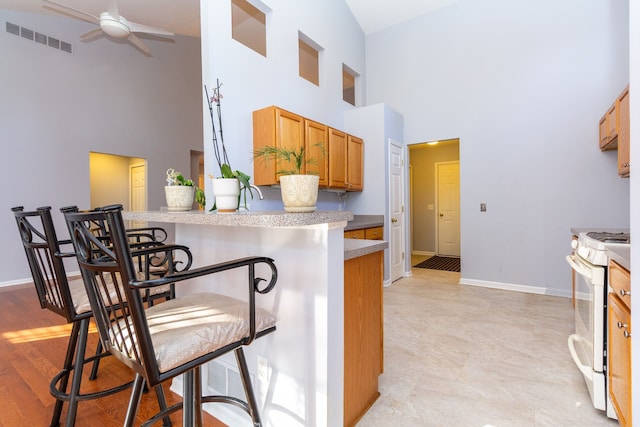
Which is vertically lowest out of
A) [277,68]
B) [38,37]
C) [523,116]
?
[523,116]

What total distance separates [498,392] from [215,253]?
1851 mm

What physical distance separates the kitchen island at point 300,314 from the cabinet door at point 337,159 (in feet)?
8.72

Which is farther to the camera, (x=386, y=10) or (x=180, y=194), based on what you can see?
(x=386, y=10)

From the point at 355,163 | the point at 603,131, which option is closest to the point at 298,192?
the point at 355,163

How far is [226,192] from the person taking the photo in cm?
140

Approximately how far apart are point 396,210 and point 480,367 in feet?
9.28

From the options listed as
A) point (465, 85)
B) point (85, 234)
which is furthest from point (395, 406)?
point (465, 85)

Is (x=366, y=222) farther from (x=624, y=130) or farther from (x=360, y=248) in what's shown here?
(x=360, y=248)

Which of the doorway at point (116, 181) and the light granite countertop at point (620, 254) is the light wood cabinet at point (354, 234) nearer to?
the light granite countertop at point (620, 254)

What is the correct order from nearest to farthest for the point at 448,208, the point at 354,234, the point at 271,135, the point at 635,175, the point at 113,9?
1. the point at 635,175
2. the point at 271,135
3. the point at 113,9
4. the point at 354,234
5. the point at 448,208

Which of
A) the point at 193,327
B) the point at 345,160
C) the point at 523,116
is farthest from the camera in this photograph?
the point at 345,160

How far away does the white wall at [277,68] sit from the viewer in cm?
294

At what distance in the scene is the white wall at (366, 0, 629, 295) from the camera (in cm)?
352

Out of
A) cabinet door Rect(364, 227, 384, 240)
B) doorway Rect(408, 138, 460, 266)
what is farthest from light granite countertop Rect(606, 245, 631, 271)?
doorway Rect(408, 138, 460, 266)
